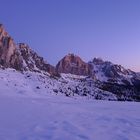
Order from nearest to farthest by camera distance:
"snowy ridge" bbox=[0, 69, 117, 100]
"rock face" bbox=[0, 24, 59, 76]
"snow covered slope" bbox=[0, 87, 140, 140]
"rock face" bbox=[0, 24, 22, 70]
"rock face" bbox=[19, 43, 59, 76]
Result: "snow covered slope" bbox=[0, 87, 140, 140]
"snowy ridge" bbox=[0, 69, 117, 100]
"rock face" bbox=[0, 24, 59, 76]
"rock face" bbox=[0, 24, 22, 70]
"rock face" bbox=[19, 43, 59, 76]

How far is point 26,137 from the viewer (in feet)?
23.2

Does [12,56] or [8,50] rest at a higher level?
[8,50]

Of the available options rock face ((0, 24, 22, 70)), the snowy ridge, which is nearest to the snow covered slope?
the snowy ridge

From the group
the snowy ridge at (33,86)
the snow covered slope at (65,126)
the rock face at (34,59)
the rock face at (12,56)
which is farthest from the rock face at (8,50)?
the snow covered slope at (65,126)

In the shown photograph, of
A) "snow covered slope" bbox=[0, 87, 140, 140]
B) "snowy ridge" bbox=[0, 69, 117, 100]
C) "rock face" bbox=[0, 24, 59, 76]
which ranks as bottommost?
"snow covered slope" bbox=[0, 87, 140, 140]

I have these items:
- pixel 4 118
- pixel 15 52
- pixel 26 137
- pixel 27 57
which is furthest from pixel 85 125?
pixel 27 57

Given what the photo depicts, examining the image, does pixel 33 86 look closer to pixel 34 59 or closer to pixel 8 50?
pixel 8 50

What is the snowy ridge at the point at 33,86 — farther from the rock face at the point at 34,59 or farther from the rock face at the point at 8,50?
the rock face at the point at 34,59

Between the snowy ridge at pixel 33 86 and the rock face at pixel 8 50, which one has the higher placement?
the rock face at pixel 8 50

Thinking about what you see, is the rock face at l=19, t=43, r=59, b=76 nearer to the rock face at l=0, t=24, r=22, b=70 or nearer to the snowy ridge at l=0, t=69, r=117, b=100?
the rock face at l=0, t=24, r=22, b=70

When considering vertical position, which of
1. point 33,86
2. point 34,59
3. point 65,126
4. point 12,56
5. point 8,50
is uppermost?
point 34,59

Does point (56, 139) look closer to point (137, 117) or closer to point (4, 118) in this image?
point (4, 118)

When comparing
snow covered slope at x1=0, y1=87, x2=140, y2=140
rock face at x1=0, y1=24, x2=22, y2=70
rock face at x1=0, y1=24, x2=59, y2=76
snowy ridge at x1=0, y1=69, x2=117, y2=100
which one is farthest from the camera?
rock face at x1=0, y1=24, x2=22, y2=70

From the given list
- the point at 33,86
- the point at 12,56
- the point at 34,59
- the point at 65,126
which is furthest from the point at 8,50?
the point at 65,126
